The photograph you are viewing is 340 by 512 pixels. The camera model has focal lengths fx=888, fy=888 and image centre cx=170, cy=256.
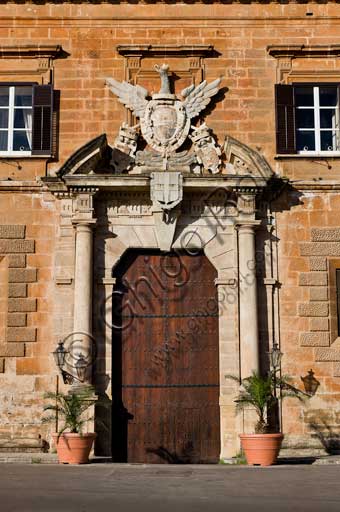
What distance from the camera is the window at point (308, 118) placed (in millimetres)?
16531

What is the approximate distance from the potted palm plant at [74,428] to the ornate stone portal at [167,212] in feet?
2.19

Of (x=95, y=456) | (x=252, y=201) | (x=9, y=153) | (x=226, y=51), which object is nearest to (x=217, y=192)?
(x=252, y=201)

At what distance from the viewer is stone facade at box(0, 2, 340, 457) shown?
1570cm

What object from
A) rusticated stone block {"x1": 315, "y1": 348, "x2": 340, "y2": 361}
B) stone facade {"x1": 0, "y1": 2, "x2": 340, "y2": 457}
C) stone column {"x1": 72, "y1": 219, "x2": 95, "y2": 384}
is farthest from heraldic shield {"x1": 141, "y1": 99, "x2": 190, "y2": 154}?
rusticated stone block {"x1": 315, "y1": 348, "x2": 340, "y2": 361}

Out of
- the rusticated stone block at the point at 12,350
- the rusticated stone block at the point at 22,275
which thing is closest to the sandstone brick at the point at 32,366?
the rusticated stone block at the point at 12,350

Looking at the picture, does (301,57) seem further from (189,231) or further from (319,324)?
(319,324)

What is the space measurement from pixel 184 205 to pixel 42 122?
3.05m

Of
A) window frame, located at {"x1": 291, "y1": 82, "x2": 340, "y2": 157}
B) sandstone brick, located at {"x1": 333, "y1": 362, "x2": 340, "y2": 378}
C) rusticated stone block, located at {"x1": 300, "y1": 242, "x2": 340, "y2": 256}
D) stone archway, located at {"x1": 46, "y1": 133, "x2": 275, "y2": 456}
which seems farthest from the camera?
window frame, located at {"x1": 291, "y1": 82, "x2": 340, "y2": 157}

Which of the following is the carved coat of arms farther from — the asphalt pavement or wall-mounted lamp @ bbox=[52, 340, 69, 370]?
the asphalt pavement

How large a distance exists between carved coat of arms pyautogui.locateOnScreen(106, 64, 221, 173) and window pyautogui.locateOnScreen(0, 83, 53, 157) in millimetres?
1308

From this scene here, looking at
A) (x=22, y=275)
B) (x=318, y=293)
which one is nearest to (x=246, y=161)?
(x=318, y=293)

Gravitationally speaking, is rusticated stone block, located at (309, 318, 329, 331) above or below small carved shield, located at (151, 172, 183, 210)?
below

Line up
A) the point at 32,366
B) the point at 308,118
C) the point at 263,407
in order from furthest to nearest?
Result: 1. the point at 308,118
2. the point at 32,366
3. the point at 263,407

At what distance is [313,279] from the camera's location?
53.1 ft
